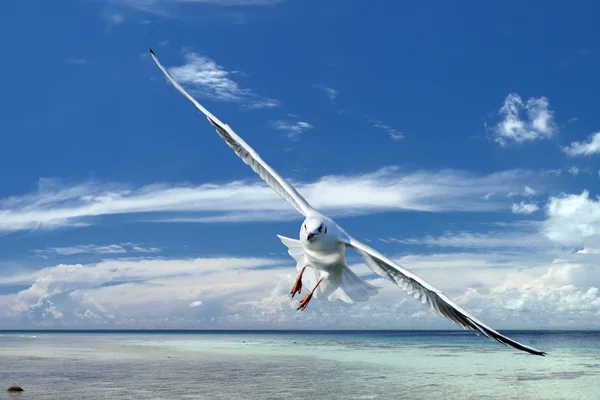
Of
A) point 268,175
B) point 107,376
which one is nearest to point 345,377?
point 107,376

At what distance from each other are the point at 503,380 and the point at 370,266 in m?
19.0

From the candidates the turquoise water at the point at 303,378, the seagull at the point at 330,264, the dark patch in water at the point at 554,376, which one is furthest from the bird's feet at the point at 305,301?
the dark patch in water at the point at 554,376

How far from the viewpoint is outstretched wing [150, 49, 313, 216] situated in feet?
41.7

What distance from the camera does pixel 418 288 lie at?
11.0 metres

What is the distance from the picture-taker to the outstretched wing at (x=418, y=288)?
9.97 meters

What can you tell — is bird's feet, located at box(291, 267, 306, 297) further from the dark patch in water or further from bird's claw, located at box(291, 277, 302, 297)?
the dark patch in water

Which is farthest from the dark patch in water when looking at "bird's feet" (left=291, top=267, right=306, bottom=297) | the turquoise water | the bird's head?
the bird's head

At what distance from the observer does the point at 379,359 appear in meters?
39.7

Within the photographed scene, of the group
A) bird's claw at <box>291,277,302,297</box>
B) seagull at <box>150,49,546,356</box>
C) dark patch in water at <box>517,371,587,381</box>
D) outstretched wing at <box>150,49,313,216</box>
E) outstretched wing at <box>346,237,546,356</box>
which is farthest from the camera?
dark patch in water at <box>517,371,587,381</box>

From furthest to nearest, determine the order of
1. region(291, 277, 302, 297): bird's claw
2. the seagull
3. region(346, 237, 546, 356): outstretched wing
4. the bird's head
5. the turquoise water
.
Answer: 1. the turquoise water
2. region(291, 277, 302, 297): bird's claw
3. the bird's head
4. the seagull
5. region(346, 237, 546, 356): outstretched wing

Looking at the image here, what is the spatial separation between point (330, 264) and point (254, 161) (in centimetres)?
298

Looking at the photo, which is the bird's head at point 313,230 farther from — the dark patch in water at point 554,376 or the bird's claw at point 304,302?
the dark patch in water at point 554,376

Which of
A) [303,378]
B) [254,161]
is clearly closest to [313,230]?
[254,161]

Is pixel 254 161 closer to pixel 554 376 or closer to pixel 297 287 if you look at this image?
pixel 297 287
